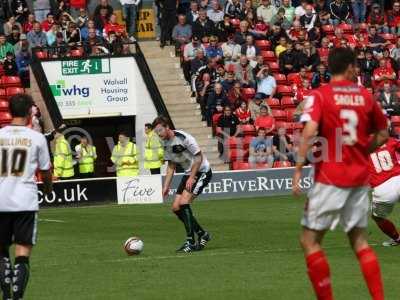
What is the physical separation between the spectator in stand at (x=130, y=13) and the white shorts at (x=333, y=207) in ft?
83.9

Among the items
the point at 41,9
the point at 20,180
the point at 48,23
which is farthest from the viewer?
the point at 41,9

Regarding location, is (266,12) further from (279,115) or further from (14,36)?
(14,36)

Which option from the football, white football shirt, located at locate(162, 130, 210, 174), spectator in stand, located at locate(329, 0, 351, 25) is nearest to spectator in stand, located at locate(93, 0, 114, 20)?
spectator in stand, located at locate(329, 0, 351, 25)

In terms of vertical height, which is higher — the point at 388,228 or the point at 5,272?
the point at 5,272

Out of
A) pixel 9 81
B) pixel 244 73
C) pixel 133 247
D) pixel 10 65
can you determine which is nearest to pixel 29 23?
pixel 10 65

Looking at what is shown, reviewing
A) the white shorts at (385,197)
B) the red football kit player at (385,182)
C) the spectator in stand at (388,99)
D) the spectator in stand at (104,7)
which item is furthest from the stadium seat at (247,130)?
the white shorts at (385,197)

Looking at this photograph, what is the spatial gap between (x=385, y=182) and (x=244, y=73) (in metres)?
17.9

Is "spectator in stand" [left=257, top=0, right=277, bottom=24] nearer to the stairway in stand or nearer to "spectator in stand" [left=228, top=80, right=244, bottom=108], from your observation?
the stairway in stand

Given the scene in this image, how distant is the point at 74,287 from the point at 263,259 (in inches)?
125

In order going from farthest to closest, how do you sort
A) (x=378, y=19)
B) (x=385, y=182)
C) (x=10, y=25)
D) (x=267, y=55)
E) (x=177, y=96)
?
1. (x=378, y=19)
2. (x=267, y=55)
3. (x=177, y=96)
4. (x=10, y=25)
5. (x=385, y=182)

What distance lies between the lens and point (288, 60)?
35.1 metres

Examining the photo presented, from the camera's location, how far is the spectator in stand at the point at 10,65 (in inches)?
1283

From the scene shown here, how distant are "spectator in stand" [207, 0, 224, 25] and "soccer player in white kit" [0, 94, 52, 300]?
1006 inches

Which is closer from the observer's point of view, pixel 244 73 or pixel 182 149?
pixel 182 149
